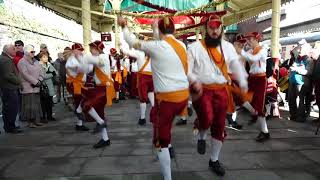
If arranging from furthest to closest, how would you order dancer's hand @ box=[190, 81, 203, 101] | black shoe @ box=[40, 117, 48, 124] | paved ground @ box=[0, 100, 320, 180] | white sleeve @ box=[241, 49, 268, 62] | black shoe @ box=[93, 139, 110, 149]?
black shoe @ box=[40, 117, 48, 124] → black shoe @ box=[93, 139, 110, 149] → white sleeve @ box=[241, 49, 268, 62] → paved ground @ box=[0, 100, 320, 180] → dancer's hand @ box=[190, 81, 203, 101]

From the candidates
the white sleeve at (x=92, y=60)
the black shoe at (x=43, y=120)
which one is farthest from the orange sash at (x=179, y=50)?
the black shoe at (x=43, y=120)

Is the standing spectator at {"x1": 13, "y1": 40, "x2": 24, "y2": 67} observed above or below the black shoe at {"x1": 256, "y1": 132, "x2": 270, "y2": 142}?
above

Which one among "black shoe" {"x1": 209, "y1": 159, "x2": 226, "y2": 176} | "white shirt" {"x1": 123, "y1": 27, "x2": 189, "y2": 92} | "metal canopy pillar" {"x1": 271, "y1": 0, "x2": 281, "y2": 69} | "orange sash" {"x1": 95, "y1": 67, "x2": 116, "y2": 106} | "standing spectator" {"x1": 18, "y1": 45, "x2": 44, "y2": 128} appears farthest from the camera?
"metal canopy pillar" {"x1": 271, "y1": 0, "x2": 281, "y2": 69}

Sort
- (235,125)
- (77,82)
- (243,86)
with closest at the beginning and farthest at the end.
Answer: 1. (243,86)
2. (235,125)
3. (77,82)

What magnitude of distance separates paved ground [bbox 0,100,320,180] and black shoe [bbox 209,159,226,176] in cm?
8

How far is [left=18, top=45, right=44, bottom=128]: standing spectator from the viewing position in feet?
28.7

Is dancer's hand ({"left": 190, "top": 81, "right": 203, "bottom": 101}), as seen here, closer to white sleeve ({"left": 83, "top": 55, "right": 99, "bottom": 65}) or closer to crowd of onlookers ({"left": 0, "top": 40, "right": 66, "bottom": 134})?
white sleeve ({"left": 83, "top": 55, "right": 99, "bottom": 65})

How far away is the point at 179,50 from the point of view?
4570 millimetres

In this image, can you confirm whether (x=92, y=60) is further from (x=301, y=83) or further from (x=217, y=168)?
(x=301, y=83)

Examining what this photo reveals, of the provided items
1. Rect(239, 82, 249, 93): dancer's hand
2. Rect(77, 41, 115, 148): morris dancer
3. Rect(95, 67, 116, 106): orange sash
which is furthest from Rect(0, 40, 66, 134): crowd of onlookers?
Rect(239, 82, 249, 93): dancer's hand

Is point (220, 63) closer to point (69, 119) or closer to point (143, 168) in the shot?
point (143, 168)

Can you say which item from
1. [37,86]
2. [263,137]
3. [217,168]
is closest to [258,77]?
[263,137]

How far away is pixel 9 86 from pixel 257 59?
16.6ft

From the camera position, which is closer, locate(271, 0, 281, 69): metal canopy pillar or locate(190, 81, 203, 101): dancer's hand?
locate(190, 81, 203, 101): dancer's hand
